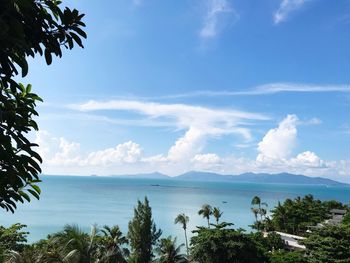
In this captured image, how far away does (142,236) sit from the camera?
4869 centimetres

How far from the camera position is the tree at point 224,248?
34250mm

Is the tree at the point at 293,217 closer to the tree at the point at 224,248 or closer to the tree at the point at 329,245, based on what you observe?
the tree at the point at 329,245

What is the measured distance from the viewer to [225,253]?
34.7m

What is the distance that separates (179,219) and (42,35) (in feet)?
211

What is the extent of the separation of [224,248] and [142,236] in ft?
56.2

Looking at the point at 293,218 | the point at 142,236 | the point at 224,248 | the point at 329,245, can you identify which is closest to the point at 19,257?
the point at 224,248

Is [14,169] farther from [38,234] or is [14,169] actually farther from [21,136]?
[38,234]

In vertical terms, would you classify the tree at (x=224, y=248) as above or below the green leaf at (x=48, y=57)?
below

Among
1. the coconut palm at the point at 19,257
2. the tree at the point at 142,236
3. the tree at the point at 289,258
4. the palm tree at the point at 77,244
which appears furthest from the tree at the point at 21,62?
the tree at the point at 142,236

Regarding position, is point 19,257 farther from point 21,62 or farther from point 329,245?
point 329,245

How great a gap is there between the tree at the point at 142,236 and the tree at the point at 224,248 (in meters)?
13.4

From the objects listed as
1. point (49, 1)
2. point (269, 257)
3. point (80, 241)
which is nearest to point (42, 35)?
point (49, 1)

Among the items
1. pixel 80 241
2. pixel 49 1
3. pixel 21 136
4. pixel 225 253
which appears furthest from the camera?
pixel 225 253

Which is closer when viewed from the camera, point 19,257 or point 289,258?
point 19,257
